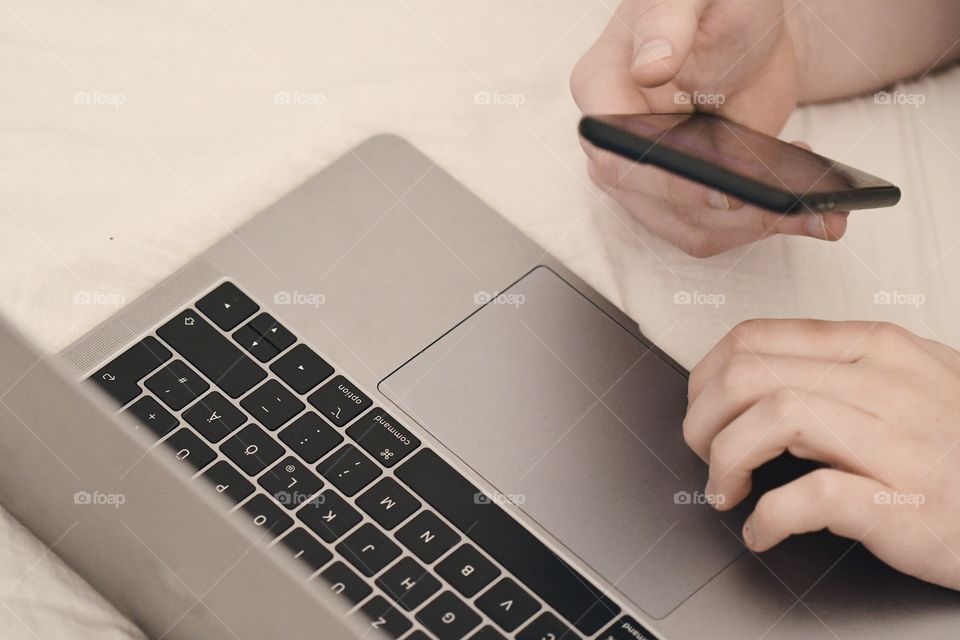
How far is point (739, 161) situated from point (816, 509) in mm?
184

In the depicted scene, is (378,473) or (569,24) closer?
(378,473)

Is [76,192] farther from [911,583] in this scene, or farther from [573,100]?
[911,583]

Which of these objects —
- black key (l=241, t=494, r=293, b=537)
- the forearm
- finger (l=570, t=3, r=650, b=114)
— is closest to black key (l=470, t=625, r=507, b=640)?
black key (l=241, t=494, r=293, b=537)

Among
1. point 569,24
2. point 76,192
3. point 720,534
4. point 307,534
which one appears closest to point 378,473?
point 307,534

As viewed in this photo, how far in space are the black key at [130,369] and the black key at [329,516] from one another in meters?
0.11

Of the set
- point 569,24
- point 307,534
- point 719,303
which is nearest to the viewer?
point 307,534

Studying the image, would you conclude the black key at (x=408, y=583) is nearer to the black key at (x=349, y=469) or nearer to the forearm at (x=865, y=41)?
the black key at (x=349, y=469)

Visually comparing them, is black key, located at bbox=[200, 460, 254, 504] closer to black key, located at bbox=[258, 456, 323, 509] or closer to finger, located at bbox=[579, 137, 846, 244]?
black key, located at bbox=[258, 456, 323, 509]

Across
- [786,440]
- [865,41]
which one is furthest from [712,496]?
[865,41]

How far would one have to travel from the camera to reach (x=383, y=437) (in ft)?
1.69

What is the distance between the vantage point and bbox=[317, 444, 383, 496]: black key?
498mm

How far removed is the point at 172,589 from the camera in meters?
0.49

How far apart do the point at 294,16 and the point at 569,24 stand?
0.20 metres

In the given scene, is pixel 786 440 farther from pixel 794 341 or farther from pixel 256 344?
pixel 256 344
